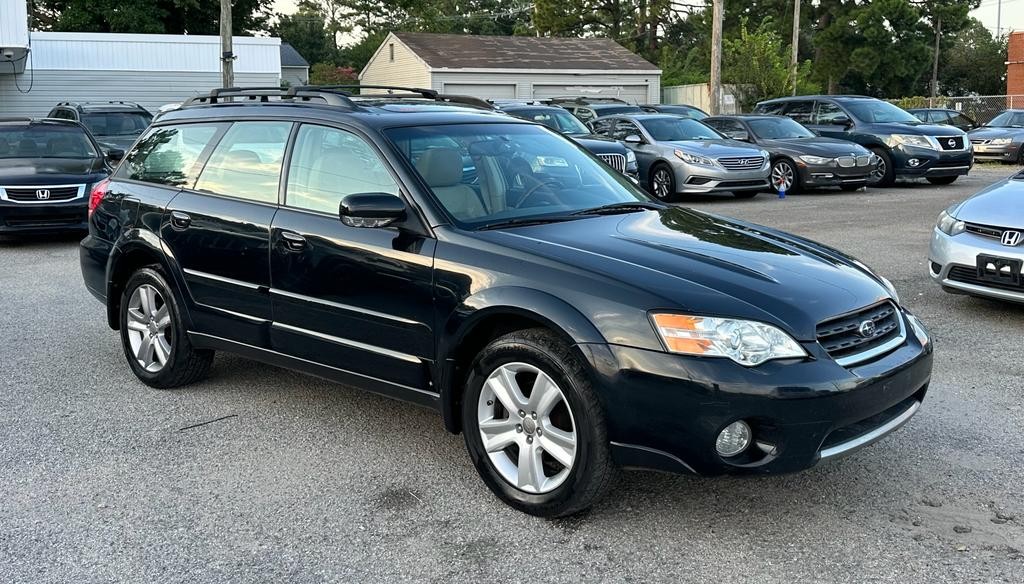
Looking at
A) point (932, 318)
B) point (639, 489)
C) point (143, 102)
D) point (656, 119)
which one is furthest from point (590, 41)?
point (639, 489)

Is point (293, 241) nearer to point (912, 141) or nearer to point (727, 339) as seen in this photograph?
point (727, 339)

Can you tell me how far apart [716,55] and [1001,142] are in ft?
25.1

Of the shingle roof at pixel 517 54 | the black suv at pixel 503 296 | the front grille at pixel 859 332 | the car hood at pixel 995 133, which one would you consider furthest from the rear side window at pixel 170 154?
the shingle roof at pixel 517 54

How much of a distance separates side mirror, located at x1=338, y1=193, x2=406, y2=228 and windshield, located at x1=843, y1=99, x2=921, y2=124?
16024 millimetres

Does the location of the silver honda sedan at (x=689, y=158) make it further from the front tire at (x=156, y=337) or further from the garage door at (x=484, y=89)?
the garage door at (x=484, y=89)

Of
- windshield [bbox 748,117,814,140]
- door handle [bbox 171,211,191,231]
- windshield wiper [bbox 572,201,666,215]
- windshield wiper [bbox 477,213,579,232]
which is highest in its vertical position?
windshield [bbox 748,117,814,140]

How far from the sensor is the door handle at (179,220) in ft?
16.9

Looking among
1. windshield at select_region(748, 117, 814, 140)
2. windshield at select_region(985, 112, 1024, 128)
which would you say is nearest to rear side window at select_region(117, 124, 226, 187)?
windshield at select_region(748, 117, 814, 140)

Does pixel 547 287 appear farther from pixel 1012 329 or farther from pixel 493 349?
pixel 1012 329

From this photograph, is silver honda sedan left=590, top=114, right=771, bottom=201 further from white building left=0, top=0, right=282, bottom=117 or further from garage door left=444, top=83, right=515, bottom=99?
garage door left=444, top=83, right=515, bottom=99

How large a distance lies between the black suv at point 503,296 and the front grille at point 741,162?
10606mm

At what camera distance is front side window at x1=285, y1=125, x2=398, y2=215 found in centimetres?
443

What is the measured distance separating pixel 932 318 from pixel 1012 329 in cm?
55

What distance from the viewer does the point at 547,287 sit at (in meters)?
3.65
